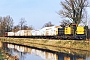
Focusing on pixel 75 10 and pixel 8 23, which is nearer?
pixel 75 10

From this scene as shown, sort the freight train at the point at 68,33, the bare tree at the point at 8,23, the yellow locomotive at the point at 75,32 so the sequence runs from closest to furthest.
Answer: the yellow locomotive at the point at 75,32 → the freight train at the point at 68,33 → the bare tree at the point at 8,23

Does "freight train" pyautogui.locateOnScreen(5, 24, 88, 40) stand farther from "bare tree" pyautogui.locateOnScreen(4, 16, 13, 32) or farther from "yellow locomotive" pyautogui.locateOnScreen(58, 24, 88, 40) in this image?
"bare tree" pyautogui.locateOnScreen(4, 16, 13, 32)

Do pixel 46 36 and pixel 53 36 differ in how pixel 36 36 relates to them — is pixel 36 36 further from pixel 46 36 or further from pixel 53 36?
pixel 53 36

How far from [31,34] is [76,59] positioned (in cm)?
5573

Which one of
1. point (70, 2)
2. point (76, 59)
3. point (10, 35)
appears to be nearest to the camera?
point (76, 59)

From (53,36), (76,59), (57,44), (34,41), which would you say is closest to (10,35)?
(34,41)

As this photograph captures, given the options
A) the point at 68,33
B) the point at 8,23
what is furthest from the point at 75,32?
the point at 8,23

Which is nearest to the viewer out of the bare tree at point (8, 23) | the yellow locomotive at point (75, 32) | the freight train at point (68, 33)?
the yellow locomotive at point (75, 32)

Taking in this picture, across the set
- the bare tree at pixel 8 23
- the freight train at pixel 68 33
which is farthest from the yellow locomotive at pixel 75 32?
the bare tree at pixel 8 23

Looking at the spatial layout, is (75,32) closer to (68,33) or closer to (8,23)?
(68,33)

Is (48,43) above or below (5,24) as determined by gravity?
below

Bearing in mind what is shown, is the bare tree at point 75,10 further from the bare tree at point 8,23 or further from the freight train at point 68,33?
the bare tree at point 8,23

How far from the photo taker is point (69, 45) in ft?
144

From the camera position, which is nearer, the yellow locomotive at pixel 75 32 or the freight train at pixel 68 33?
the yellow locomotive at pixel 75 32
